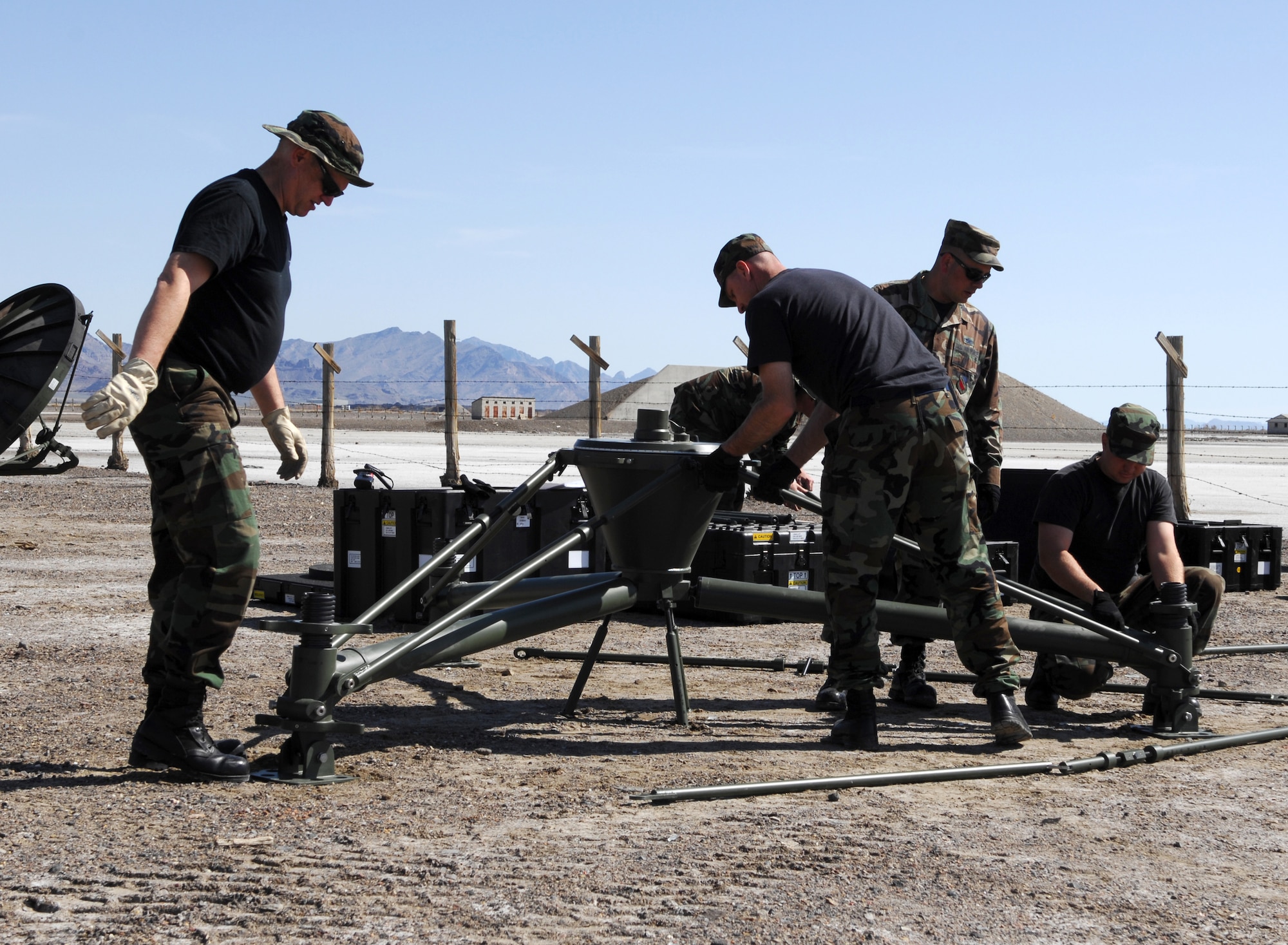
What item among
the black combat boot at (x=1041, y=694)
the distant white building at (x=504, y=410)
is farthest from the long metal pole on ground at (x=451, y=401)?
the distant white building at (x=504, y=410)

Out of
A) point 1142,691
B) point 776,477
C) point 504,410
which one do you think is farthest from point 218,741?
point 504,410

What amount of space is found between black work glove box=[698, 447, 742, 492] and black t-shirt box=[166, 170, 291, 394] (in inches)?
61.4

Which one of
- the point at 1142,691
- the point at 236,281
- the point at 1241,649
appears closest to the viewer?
the point at 236,281

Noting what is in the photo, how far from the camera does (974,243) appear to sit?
5504 mm

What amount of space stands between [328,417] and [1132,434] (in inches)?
602

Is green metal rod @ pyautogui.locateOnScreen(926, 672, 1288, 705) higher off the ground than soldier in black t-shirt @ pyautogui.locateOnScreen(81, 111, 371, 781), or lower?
lower

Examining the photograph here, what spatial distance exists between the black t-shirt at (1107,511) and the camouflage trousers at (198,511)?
3319mm

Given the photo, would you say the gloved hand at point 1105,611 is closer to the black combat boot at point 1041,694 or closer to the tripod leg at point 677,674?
the black combat boot at point 1041,694

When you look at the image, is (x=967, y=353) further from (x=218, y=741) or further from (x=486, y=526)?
(x=218, y=741)

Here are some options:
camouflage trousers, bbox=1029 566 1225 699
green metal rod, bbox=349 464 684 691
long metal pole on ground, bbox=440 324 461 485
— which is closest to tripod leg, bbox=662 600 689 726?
green metal rod, bbox=349 464 684 691

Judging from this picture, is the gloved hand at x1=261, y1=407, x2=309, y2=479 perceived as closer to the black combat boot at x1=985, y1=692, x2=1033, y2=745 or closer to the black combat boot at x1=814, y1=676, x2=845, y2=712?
the black combat boot at x1=814, y1=676, x2=845, y2=712

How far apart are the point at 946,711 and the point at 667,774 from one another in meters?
1.85

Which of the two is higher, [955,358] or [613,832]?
[955,358]

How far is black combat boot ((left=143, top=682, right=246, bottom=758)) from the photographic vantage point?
413 centimetres
